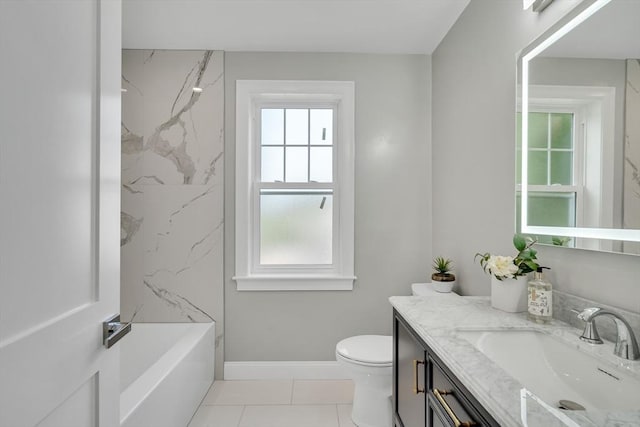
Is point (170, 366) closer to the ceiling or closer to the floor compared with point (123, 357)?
closer to the ceiling

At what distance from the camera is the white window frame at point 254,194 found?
2359 mm

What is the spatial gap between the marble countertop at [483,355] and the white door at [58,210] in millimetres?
937

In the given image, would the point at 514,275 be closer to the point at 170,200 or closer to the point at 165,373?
the point at 165,373

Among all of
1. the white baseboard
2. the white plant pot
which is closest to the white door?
the white baseboard

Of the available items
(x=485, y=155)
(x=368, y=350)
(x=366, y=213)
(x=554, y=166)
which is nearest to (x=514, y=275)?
(x=554, y=166)

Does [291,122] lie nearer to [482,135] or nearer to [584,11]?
[482,135]

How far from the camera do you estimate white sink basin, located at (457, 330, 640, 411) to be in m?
0.77

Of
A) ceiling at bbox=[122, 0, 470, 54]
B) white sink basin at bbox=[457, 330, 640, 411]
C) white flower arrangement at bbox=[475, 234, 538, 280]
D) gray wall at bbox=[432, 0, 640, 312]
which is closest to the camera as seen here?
white sink basin at bbox=[457, 330, 640, 411]

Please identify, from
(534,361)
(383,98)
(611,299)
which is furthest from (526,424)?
(383,98)

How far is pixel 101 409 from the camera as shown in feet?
2.67

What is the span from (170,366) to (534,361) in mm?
1701

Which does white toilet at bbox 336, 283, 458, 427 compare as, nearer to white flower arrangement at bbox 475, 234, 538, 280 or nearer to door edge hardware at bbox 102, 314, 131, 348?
white flower arrangement at bbox 475, 234, 538, 280

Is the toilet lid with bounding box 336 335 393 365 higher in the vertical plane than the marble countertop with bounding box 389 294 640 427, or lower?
lower

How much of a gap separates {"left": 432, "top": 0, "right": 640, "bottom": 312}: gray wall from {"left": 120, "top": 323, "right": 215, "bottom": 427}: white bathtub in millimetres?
1745
